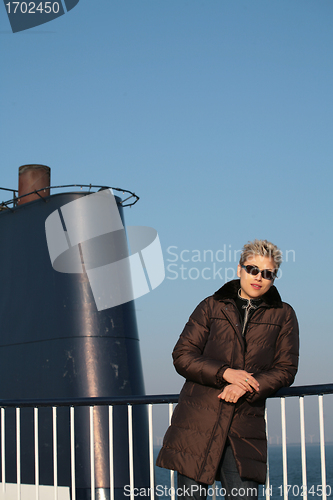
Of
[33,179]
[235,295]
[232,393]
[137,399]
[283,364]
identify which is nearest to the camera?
[232,393]

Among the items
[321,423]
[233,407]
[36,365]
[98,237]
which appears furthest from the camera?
[98,237]

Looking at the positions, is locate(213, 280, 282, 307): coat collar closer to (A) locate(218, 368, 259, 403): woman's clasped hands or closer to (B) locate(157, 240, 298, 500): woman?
(B) locate(157, 240, 298, 500): woman

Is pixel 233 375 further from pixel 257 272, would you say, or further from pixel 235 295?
pixel 257 272

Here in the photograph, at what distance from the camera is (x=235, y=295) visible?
3.27 m

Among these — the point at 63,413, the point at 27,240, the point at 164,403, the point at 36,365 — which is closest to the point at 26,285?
the point at 27,240

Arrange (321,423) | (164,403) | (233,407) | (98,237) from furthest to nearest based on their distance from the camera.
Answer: (98,237)
(164,403)
(321,423)
(233,407)

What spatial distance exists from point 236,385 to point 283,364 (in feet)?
1.17

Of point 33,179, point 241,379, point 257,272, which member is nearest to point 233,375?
point 241,379

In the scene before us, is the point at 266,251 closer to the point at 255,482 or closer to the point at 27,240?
the point at 255,482

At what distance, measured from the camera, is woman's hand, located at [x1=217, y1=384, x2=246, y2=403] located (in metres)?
2.96

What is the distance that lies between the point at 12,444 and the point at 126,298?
8.58 ft

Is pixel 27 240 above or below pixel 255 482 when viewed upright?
above

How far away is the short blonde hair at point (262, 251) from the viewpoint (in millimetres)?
3195

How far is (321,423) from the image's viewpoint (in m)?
3.57
